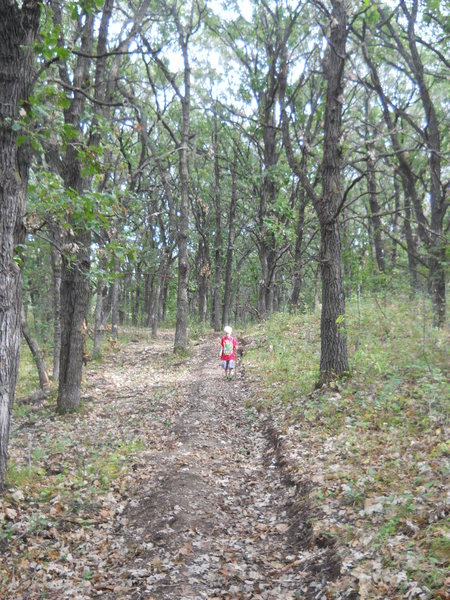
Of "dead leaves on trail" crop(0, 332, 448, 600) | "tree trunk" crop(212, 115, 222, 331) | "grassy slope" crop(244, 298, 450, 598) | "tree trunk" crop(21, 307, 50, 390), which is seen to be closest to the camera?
"grassy slope" crop(244, 298, 450, 598)

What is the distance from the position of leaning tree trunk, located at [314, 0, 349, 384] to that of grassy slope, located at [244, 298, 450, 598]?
0.69 metres

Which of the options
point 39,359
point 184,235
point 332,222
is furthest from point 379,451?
point 184,235

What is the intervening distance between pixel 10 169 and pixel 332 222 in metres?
6.61

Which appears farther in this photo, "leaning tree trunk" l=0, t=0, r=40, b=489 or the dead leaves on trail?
"leaning tree trunk" l=0, t=0, r=40, b=489

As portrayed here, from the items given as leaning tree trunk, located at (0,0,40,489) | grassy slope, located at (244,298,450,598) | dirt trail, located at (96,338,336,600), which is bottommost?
dirt trail, located at (96,338,336,600)

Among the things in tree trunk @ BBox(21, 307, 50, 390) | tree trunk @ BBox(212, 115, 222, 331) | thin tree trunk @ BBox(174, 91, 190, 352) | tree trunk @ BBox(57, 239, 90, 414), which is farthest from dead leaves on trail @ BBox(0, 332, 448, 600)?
tree trunk @ BBox(212, 115, 222, 331)

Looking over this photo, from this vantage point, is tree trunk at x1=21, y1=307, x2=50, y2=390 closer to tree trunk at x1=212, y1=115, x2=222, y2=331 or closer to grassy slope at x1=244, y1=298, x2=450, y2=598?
grassy slope at x1=244, y1=298, x2=450, y2=598

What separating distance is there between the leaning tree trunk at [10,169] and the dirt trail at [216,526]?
2.27 meters

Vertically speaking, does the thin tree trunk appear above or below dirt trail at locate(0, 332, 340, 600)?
above

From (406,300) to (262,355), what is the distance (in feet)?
18.9

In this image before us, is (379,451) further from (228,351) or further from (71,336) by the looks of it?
(228,351)

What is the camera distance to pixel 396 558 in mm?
3975

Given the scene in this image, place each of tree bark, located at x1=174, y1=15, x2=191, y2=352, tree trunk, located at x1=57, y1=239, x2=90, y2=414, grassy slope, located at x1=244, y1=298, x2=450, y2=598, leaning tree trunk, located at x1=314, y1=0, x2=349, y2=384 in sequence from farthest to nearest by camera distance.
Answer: tree bark, located at x1=174, y1=15, x2=191, y2=352 → tree trunk, located at x1=57, y1=239, x2=90, y2=414 → leaning tree trunk, located at x1=314, y1=0, x2=349, y2=384 → grassy slope, located at x1=244, y1=298, x2=450, y2=598

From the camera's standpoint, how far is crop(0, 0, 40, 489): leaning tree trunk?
17.2 ft
